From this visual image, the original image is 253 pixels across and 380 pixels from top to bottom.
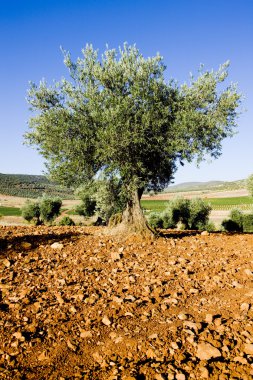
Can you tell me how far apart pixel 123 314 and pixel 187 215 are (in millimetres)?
52414

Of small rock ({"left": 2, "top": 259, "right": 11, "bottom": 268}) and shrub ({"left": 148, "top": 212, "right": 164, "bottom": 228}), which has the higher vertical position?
small rock ({"left": 2, "top": 259, "right": 11, "bottom": 268})

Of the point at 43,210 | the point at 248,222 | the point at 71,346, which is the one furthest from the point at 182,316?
the point at 43,210

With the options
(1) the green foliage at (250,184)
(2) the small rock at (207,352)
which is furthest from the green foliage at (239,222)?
(2) the small rock at (207,352)

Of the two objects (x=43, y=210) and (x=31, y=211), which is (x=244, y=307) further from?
(x=31, y=211)

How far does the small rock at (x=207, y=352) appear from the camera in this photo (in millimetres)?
5528

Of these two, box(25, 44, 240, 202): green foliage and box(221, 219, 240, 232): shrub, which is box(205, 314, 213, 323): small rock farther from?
box(221, 219, 240, 232): shrub

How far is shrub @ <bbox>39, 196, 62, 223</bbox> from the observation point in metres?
67.4

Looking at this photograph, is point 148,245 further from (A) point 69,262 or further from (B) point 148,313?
(B) point 148,313

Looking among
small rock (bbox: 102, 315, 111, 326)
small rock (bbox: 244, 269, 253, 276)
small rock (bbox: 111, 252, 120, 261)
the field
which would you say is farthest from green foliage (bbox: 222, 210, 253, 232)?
small rock (bbox: 102, 315, 111, 326)

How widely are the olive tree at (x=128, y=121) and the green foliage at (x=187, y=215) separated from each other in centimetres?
4031

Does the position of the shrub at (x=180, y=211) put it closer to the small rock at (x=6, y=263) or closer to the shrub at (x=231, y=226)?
the shrub at (x=231, y=226)

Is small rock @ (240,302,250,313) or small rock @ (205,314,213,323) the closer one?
small rock @ (205,314,213,323)

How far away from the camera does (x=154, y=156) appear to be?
56.0 feet

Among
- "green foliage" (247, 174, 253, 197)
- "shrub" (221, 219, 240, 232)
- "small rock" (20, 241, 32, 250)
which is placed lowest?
"shrub" (221, 219, 240, 232)
